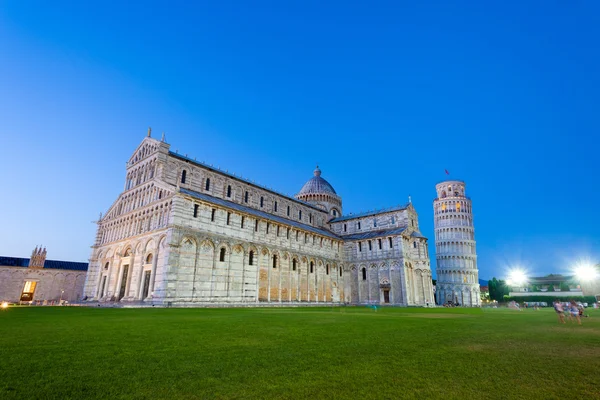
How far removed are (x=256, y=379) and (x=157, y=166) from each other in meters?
35.8

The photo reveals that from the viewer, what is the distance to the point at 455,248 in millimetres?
80062

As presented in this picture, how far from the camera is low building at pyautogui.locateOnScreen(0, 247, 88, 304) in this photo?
48844 mm

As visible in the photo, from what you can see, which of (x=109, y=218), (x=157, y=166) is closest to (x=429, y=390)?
(x=157, y=166)

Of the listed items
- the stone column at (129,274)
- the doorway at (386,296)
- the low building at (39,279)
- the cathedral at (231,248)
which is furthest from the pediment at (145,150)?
the doorway at (386,296)

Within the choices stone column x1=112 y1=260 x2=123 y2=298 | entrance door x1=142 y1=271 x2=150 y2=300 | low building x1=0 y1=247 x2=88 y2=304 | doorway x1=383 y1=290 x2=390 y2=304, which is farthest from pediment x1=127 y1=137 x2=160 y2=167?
doorway x1=383 y1=290 x2=390 y2=304

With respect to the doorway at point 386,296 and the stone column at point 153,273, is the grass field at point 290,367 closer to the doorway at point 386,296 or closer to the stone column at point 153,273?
the stone column at point 153,273

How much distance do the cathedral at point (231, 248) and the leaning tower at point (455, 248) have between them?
103 feet

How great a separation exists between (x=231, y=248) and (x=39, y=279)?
38253mm

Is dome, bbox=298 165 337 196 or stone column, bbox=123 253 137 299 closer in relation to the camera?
stone column, bbox=123 253 137 299

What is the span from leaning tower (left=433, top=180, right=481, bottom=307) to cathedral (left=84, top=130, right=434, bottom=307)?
103 ft

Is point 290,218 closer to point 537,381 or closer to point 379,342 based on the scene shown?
point 379,342

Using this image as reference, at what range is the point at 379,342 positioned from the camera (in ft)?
28.2

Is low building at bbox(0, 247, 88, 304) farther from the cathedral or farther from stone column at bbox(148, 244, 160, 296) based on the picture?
stone column at bbox(148, 244, 160, 296)

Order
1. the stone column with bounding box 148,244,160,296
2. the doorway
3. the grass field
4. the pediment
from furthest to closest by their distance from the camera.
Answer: the doorway, the pediment, the stone column with bounding box 148,244,160,296, the grass field
